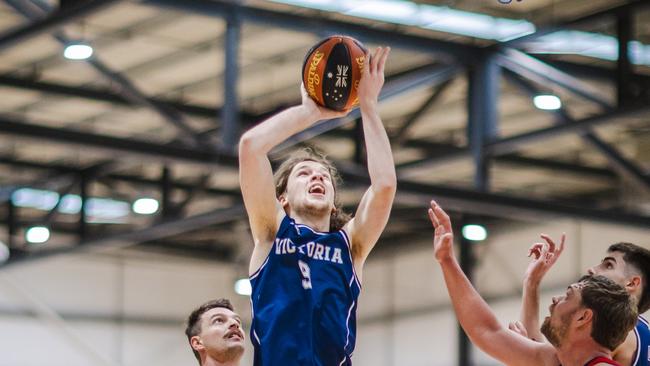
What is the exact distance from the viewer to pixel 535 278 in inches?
247

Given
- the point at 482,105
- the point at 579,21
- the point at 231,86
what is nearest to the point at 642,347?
the point at 579,21

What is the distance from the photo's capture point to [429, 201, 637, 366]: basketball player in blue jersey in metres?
5.73

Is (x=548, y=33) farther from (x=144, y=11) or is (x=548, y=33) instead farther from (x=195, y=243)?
(x=195, y=243)

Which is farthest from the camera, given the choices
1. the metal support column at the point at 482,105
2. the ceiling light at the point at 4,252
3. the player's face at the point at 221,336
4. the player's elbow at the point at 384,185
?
the ceiling light at the point at 4,252

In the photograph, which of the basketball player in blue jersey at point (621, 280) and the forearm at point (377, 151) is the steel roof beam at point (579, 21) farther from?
the forearm at point (377, 151)

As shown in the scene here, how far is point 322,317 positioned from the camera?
5566 mm

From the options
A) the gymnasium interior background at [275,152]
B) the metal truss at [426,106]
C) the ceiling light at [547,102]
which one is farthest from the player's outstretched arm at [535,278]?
the ceiling light at [547,102]

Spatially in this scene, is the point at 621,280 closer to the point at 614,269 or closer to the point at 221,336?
the point at 614,269

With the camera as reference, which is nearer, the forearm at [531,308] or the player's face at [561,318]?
the player's face at [561,318]

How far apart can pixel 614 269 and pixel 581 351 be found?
0.89 meters

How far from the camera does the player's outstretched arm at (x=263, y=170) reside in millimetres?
5648

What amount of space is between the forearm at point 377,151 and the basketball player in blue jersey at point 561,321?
0.22 m

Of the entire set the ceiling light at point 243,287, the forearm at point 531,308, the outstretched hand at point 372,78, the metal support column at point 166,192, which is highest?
the metal support column at point 166,192

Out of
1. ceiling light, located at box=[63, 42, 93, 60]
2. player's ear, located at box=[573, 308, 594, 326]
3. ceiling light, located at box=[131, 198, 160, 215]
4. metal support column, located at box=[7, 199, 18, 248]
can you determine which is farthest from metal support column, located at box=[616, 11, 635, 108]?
metal support column, located at box=[7, 199, 18, 248]
